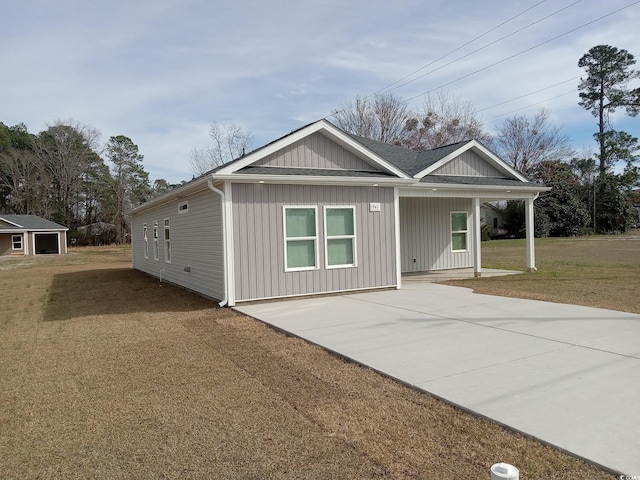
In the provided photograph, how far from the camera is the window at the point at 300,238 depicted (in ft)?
31.6

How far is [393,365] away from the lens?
491cm

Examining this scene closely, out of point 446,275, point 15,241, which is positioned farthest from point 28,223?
point 446,275

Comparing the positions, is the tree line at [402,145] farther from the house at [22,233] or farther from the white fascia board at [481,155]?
the white fascia board at [481,155]

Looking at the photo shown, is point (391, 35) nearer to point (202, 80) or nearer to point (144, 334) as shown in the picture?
point (202, 80)

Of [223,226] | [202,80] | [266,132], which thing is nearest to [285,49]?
[202,80]

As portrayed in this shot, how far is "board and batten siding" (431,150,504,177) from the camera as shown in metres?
13.7

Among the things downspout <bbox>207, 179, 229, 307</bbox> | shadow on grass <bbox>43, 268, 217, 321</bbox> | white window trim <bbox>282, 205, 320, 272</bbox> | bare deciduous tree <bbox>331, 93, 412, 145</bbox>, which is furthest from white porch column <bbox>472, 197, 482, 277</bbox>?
bare deciduous tree <bbox>331, 93, 412, 145</bbox>

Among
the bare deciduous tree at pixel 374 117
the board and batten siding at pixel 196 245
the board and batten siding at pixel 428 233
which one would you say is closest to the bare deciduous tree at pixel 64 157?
the bare deciduous tree at pixel 374 117

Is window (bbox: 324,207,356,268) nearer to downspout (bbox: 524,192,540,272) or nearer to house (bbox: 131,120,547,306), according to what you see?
house (bbox: 131,120,547,306)

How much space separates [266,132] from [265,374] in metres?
29.7

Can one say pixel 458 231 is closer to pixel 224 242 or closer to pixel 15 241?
pixel 224 242

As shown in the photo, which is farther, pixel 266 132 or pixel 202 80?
pixel 266 132

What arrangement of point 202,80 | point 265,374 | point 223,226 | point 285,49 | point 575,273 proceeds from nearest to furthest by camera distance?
1. point 265,374
2. point 223,226
3. point 575,273
4. point 285,49
5. point 202,80

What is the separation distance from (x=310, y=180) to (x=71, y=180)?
4688cm
